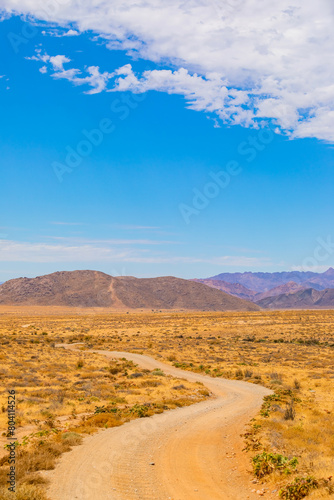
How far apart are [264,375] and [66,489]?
75.6 feet

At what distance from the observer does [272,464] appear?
11078 millimetres

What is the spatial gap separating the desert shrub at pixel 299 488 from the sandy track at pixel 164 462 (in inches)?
20.8

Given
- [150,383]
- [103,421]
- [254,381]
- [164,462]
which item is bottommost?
[254,381]

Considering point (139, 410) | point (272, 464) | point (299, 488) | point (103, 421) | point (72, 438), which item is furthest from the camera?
point (139, 410)

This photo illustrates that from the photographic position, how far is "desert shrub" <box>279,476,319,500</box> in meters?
9.19

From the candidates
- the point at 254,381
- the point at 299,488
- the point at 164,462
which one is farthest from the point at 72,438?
the point at 254,381

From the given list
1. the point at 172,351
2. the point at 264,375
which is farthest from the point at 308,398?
the point at 172,351

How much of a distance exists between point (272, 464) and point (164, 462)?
3.32m

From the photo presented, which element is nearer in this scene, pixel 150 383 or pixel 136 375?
pixel 150 383

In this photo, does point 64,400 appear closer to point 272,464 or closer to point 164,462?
point 164,462

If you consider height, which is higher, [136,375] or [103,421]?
[103,421]

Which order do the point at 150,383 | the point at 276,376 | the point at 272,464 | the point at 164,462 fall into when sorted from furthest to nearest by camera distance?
the point at 276,376 < the point at 150,383 < the point at 164,462 < the point at 272,464

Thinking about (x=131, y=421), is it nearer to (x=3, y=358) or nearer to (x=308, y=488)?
(x=308, y=488)

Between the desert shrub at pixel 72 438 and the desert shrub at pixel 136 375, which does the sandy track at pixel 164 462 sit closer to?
the desert shrub at pixel 72 438
